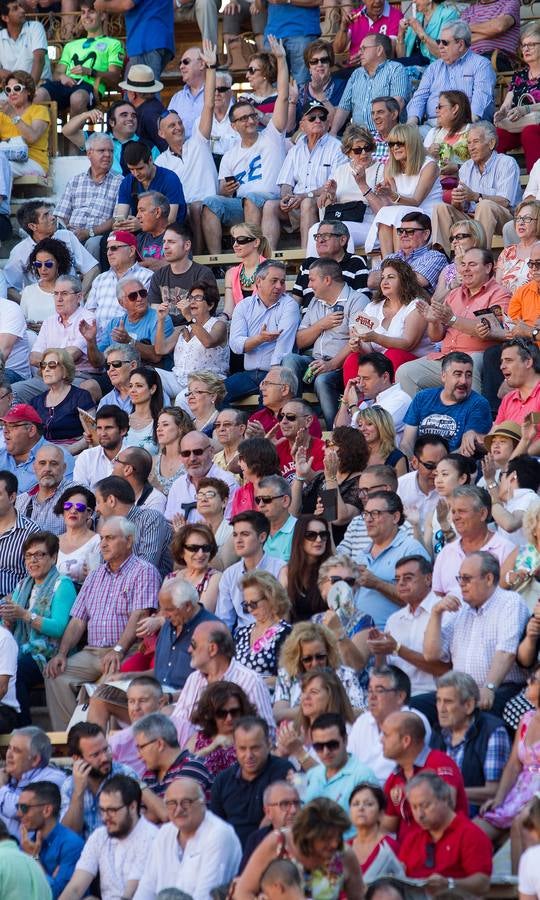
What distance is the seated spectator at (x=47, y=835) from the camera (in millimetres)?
8695

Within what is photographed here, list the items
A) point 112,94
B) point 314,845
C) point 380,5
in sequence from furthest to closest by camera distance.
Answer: point 112,94
point 380,5
point 314,845

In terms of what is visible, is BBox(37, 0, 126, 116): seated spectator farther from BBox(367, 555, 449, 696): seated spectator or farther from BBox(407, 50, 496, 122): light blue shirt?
BBox(367, 555, 449, 696): seated spectator

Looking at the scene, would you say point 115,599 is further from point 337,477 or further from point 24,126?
point 24,126

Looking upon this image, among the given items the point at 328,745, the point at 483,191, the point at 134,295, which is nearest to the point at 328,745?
the point at 328,745

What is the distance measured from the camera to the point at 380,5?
15969 mm

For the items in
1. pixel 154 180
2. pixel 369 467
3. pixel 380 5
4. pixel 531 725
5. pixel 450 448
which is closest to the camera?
pixel 531 725

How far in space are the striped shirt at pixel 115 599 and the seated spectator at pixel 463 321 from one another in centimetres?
218

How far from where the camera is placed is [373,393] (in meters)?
11.9

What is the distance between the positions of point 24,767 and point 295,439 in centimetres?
307

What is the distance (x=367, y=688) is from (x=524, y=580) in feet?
2.80

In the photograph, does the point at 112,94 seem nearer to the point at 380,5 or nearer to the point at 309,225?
the point at 380,5

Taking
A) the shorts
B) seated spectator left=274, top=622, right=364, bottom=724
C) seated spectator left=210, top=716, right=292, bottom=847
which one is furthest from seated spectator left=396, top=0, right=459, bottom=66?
seated spectator left=210, top=716, right=292, bottom=847

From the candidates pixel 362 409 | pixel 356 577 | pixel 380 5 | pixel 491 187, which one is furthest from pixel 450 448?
pixel 380 5

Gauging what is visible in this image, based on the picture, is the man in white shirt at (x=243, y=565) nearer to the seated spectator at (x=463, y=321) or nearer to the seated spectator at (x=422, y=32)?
the seated spectator at (x=463, y=321)
